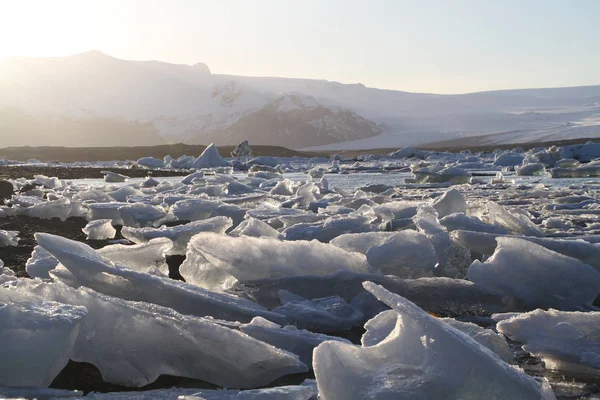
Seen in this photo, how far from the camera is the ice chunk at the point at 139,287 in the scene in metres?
1.92

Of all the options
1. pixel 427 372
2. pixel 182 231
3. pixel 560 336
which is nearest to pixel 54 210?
pixel 182 231

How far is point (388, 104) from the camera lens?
282 ft

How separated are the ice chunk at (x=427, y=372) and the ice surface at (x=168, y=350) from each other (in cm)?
37

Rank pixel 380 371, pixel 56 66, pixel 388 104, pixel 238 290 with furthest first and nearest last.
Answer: pixel 56 66
pixel 388 104
pixel 238 290
pixel 380 371

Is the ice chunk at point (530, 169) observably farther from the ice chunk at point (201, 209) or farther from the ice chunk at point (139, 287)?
the ice chunk at point (139, 287)

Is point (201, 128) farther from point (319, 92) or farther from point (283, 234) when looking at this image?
point (283, 234)

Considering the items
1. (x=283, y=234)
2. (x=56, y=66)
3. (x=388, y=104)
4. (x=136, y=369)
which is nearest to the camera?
(x=136, y=369)

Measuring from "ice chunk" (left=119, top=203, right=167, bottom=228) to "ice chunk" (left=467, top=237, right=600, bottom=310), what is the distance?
9.99 ft

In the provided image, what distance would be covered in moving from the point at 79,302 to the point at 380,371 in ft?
2.78

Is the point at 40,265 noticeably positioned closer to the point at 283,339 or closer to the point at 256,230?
the point at 256,230

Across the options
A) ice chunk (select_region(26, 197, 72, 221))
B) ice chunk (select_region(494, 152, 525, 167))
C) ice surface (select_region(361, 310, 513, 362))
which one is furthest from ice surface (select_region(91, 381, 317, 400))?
ice chunk (select_region(494, 152, 525, 167))

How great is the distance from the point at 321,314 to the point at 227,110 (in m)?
88.1

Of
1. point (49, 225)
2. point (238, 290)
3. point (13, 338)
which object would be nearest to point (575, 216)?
point (238, 290)

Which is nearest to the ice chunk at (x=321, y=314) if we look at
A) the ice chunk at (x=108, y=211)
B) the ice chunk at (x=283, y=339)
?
the ice chunk at (x=283, y=339)
